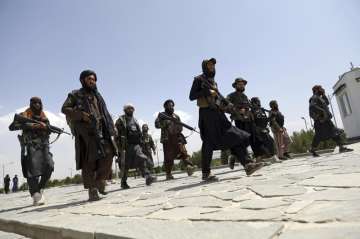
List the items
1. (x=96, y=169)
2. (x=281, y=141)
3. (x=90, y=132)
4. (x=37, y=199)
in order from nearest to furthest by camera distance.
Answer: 1. (x=90, y=132)
2. (x=96, y=169)
3. (x=37, y=199)
4. (x=281, y=141)

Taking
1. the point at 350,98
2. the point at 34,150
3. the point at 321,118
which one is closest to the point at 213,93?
the point at 34,150

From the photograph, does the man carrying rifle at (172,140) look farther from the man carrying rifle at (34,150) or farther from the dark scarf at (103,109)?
the dark scarf at (103,109)

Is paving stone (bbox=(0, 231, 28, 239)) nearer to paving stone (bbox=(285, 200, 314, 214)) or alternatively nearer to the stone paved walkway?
the stone paved walkway

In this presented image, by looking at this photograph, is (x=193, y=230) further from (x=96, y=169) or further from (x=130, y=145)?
(x=130, y=145)

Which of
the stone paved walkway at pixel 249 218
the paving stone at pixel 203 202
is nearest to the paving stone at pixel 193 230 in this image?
the stone paved walkway at pixel 249 218

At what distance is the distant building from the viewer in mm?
19922

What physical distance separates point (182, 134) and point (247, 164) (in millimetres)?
3935

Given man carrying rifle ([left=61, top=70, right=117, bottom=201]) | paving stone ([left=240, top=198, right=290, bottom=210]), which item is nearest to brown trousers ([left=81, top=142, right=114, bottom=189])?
man carrying rifle ([left=61, top=70, right=117, bottom=201])

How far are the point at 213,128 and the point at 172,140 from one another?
3.66 m

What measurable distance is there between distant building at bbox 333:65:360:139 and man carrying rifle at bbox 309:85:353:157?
38.5ft

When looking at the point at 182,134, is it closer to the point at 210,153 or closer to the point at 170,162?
the point at 170,162

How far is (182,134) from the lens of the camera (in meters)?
9.23

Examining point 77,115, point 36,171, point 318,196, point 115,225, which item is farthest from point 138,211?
point 36,171

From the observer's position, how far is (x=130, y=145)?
7902mm
